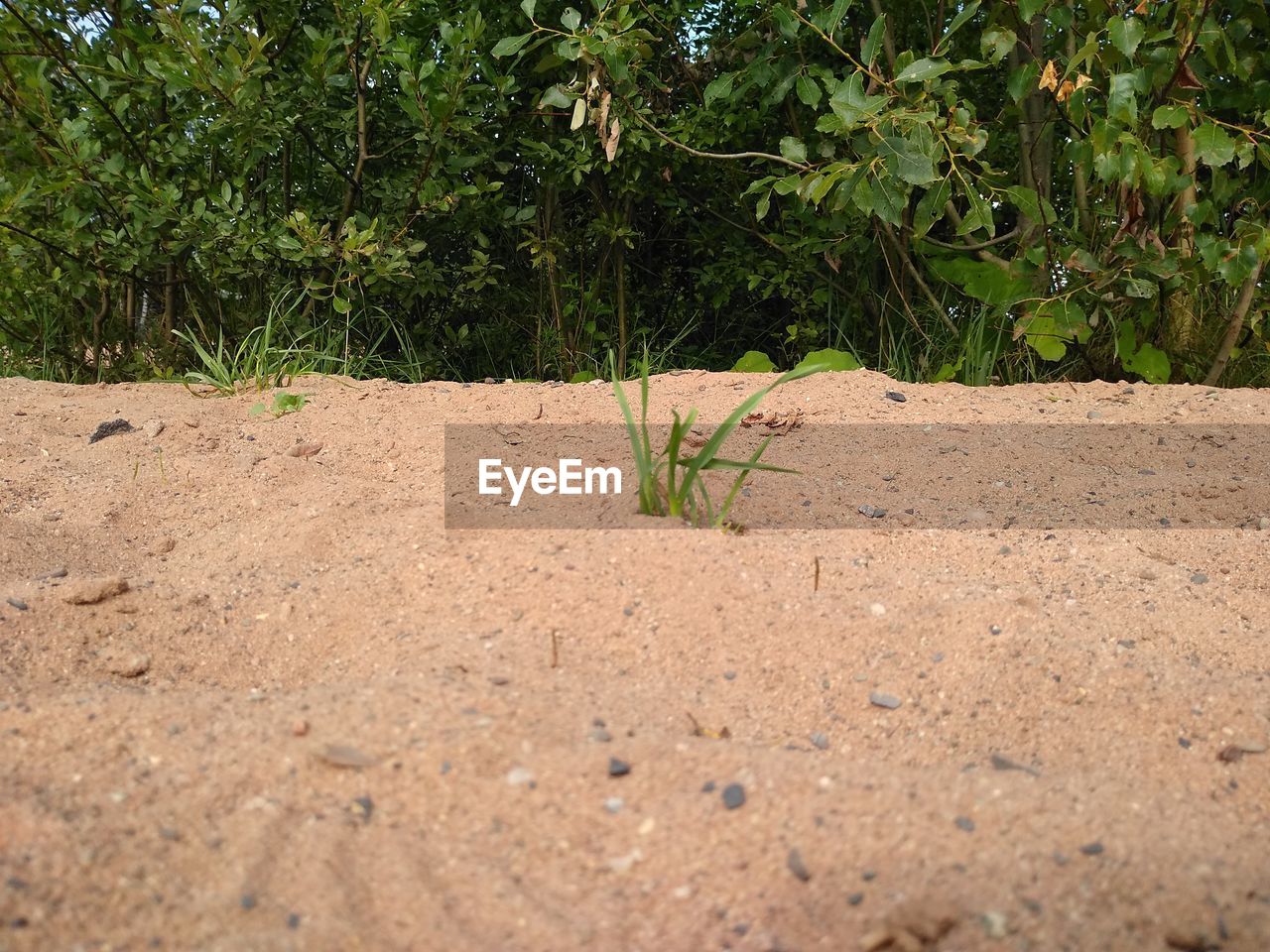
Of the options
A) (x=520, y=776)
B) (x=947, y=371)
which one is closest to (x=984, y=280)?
(x=947, y=371)

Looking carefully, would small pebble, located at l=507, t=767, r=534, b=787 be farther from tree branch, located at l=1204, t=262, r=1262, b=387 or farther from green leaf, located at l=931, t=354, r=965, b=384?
tree branch, located at l=1204, t=262, r=1262, b=387

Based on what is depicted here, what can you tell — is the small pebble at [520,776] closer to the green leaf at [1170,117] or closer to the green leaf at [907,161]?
the green leaf at [907,161]

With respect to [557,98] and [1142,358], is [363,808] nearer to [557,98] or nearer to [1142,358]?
[557,98]

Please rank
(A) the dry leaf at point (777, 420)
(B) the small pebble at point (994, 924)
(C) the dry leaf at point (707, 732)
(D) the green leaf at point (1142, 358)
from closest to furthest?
1. (B) the small pebble at point (994, 924)
2. (C) the dry leaf at point (707, 732)
3. (A) the dry leaf at point (777, 420)
4. (D) the green leaf at point (1142, 358)

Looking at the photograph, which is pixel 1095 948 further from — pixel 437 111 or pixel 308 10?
pixel 308 10

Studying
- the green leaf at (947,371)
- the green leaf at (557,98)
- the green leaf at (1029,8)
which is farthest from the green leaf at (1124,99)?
the green leaf at (557,98)

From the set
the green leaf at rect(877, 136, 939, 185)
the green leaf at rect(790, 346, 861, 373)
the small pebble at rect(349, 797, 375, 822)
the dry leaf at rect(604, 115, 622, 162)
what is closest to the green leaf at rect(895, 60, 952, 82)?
the green leaf at rect(877, 136, 939, 185)

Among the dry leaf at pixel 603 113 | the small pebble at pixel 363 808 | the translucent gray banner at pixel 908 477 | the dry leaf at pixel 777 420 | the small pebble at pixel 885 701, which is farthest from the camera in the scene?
the dry leaf at pixel 603 113
